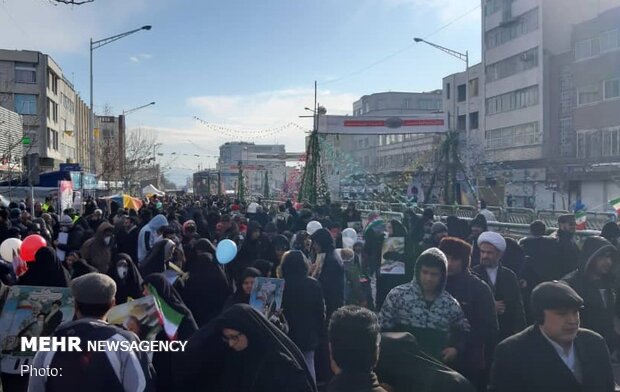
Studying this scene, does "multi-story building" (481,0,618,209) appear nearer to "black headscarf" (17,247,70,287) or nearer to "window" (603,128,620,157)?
"window" (603,128,620,157)

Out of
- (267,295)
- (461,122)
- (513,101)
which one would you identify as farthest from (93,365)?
(461,122)

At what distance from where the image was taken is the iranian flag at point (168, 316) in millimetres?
4205

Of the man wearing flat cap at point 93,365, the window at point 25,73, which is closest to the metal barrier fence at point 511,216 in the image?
the man wearing flat cap at point 93,365

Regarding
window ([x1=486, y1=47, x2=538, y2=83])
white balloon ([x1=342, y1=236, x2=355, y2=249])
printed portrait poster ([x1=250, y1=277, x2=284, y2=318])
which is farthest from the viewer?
window ([x1=486, y1=47, x2=538, y2=83])

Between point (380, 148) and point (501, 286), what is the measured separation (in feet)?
227

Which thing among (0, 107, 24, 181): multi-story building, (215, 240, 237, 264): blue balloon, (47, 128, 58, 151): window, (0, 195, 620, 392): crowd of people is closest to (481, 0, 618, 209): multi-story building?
(0, 107, 24, 181): multi-story building

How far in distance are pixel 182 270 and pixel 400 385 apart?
4401mm

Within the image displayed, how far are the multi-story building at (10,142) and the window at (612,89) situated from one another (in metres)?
33.9

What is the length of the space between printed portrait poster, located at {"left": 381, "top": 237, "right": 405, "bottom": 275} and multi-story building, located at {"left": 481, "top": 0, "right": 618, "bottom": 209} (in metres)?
38.2

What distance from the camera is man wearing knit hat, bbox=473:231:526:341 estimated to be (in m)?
5.42

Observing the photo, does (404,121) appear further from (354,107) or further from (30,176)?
(354,107)

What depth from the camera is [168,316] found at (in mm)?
4391

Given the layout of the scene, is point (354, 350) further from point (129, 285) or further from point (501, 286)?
point (129, 285)

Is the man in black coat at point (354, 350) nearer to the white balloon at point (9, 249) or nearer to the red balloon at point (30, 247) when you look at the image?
the red balloon at point (30, 247)
